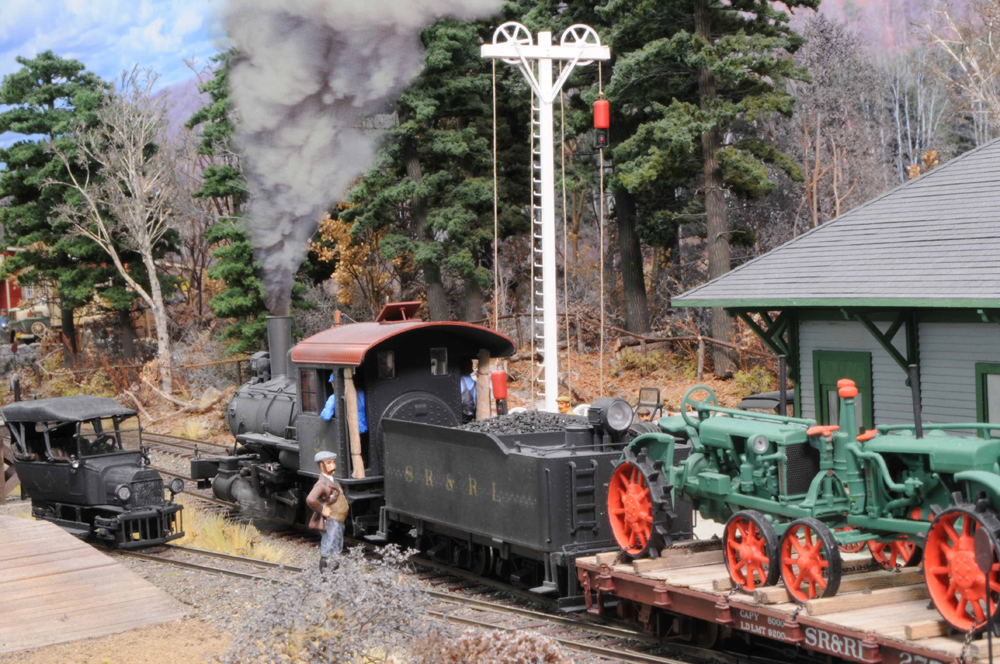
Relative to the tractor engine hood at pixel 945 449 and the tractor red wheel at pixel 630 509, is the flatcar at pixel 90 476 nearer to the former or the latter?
the tractor red wheel at pixel 630 509

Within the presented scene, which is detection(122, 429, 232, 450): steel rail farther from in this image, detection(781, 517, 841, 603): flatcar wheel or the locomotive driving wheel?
detection(781, 517, 841, 603): flatcar wheel

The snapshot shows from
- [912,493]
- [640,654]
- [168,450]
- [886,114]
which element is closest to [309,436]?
[640,654]

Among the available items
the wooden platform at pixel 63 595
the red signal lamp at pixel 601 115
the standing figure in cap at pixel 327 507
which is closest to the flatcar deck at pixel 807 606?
the standing figure in cap at pixel 327 507

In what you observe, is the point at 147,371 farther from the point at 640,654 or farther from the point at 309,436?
the point at 640,654

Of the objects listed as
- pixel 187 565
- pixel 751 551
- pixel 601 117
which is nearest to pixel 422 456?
pixel 187 565

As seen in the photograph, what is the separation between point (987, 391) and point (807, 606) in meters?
5.91

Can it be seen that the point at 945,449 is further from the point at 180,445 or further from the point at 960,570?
the point at 180,445

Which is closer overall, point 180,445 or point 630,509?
point 630,509

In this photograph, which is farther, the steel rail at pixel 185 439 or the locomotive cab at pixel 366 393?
the steel rail at pixel 185 439

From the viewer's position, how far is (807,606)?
7074 mm

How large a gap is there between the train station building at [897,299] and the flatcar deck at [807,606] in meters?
3.58

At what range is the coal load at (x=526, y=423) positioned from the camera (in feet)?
36.2

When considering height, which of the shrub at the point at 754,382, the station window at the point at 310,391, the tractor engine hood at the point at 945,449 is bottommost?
the shrub at the point at 754,382

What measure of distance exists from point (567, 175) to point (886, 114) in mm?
15413
